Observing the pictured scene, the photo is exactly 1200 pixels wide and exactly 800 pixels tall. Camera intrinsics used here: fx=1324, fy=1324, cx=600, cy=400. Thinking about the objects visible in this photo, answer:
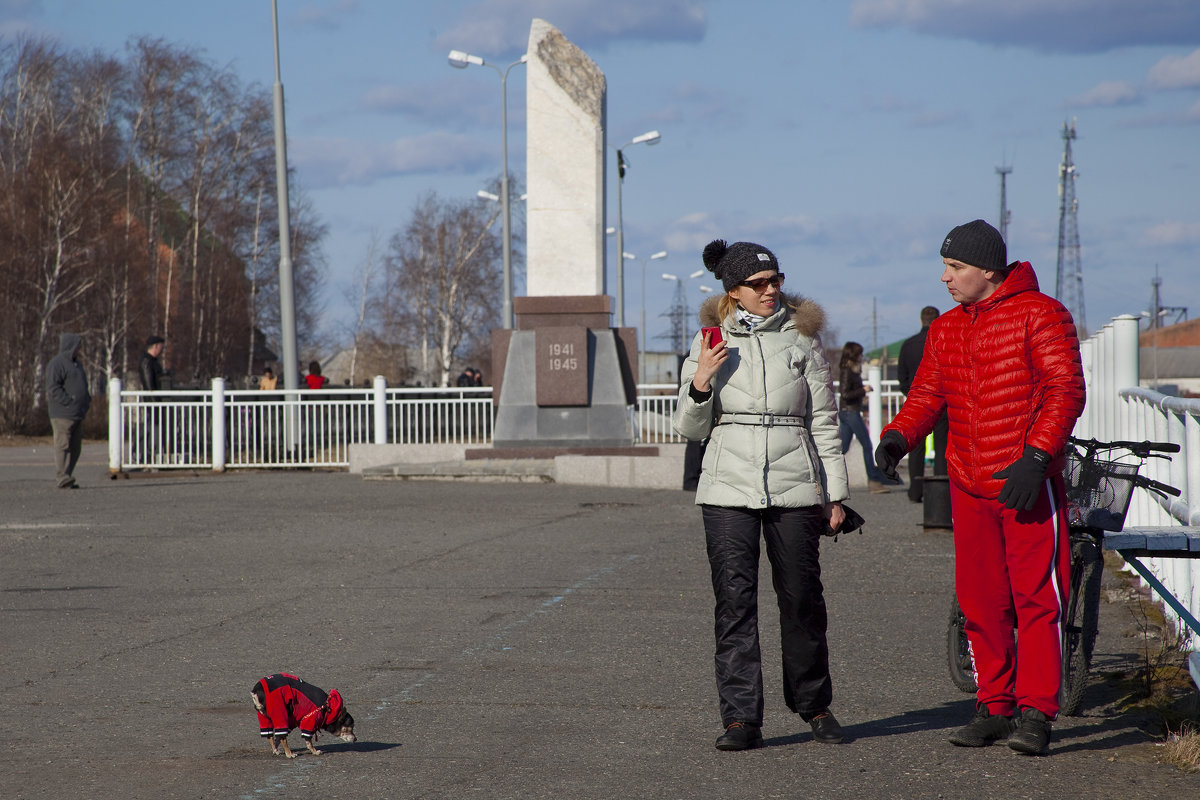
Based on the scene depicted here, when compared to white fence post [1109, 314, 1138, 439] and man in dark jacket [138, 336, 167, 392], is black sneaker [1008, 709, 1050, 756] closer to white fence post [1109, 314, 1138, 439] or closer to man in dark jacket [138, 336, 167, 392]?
white fence post [1109, 314, 1138, 439]

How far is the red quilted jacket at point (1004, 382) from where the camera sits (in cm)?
432

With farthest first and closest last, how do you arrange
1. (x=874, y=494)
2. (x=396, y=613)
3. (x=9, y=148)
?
1. (x=9, y=148)
2. (x=874, y=494)
3. (x=396, y=613)

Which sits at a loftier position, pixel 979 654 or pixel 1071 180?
pixel 1071 180

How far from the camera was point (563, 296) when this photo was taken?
20.0 meters

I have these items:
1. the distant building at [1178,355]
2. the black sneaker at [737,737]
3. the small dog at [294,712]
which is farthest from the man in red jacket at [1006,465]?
the distant building at [1178,355]

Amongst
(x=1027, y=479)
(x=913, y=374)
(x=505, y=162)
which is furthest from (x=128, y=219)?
(x=1027, y=479)

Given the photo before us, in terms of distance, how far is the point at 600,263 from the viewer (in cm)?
2036

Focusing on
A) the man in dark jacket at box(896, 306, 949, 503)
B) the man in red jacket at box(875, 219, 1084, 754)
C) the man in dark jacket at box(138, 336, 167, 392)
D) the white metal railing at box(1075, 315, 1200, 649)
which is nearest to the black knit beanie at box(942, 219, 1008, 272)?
the man in red jacket at box(875, 219, 1084, 754)

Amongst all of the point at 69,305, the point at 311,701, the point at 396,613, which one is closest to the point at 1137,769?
the point at 311,701

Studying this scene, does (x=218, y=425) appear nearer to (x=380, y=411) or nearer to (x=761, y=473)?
(x=380, y=411)

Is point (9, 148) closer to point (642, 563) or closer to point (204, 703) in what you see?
point (642, 563)

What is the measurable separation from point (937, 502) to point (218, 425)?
43.5ft

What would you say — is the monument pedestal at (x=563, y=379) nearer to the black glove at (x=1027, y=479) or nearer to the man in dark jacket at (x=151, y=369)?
the man in dark jacket at (x=151, y=369)

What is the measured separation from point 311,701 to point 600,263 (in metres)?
16.4
